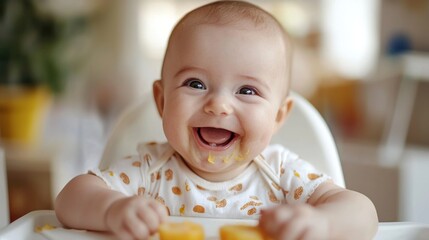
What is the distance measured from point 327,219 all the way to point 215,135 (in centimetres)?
20

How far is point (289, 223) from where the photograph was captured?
660 mm

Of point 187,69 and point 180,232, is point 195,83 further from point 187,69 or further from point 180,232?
point 180,232

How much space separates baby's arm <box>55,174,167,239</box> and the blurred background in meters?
1.45

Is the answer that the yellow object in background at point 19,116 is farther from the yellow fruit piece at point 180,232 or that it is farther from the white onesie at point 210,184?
the yellow fruit piece at point 180,232

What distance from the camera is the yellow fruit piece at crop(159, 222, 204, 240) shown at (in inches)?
25.6

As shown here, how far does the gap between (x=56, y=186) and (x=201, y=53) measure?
1929 millimetres

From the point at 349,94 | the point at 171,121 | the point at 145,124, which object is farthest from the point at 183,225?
the point at 349,94

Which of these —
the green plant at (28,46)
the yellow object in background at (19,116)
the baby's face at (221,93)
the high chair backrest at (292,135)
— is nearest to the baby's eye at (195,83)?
the baby's face at (221,93)

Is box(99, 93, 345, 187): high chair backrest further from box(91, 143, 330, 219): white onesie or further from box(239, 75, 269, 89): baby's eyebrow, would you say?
box(239, 75, 269, 89): baby's eyebrow

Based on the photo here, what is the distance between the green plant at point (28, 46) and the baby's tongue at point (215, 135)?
2317mm

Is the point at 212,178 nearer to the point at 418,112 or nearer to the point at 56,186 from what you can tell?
the point at 56,186

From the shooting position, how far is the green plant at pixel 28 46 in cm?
303

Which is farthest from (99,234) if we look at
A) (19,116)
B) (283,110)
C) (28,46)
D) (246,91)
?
(28,46)

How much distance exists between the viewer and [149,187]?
96 centimetres
